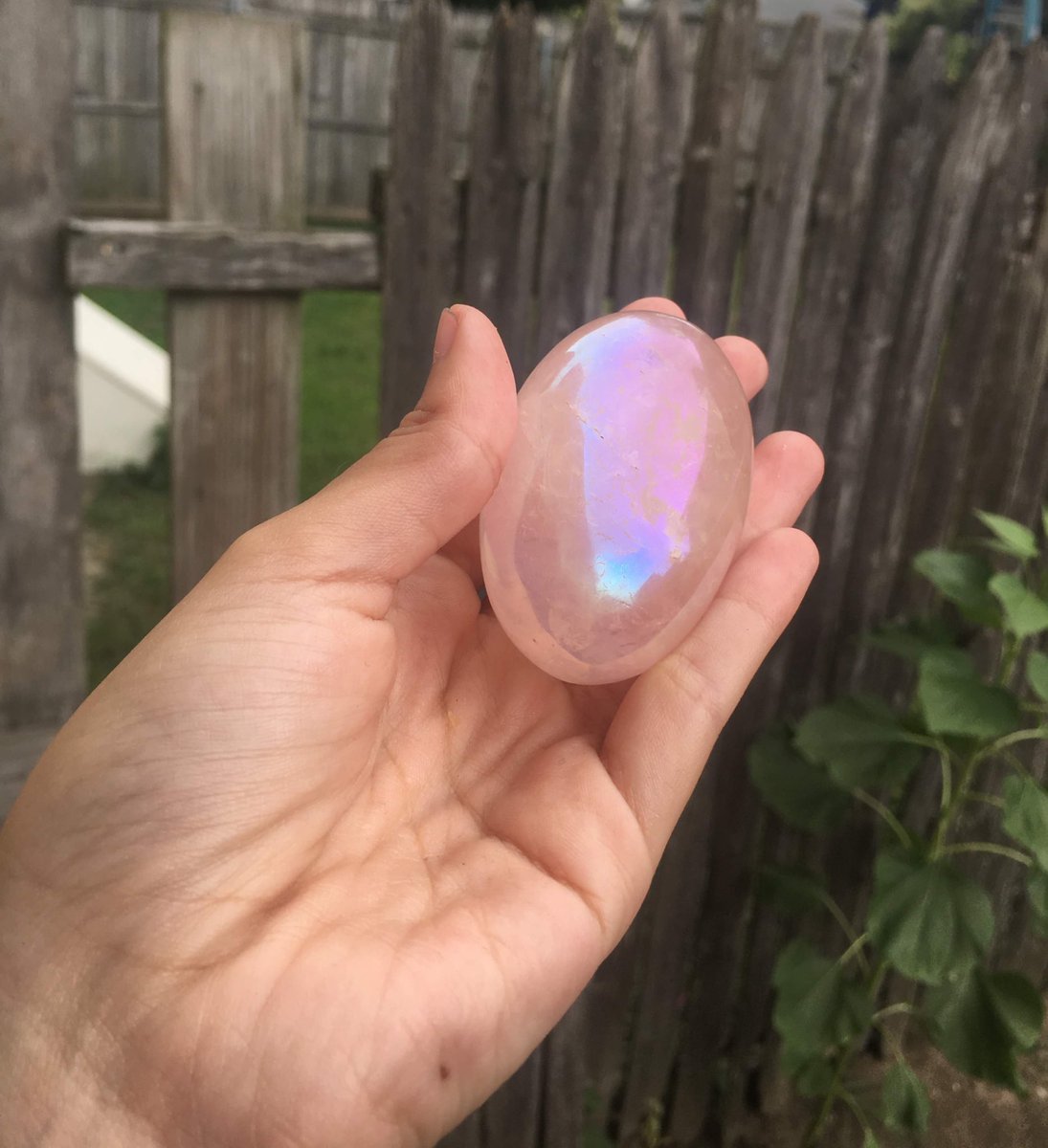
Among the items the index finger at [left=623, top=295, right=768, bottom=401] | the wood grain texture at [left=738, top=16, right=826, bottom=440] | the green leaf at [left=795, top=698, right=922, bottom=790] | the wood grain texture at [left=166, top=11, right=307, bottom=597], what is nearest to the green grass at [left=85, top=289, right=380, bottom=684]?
the wood grain texture at [left=166, top=11, right=307, bottom=597]

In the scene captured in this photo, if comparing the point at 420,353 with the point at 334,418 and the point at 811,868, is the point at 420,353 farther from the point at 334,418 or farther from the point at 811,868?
the point at 334,418

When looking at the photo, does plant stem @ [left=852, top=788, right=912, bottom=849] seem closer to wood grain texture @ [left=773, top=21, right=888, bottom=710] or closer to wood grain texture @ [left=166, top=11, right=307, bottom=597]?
wood grain texture @ [left=773, top=21, right=888, bottom=710]

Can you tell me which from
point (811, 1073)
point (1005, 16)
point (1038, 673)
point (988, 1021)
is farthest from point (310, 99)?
point (988, 1021)

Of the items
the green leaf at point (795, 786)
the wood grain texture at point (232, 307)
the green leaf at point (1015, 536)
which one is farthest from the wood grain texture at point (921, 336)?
the wood grain texture at point (232, 307)

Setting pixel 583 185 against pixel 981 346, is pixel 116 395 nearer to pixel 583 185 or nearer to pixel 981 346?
pixel 583 185

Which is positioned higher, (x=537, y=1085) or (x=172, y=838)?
(x=172, y=838)

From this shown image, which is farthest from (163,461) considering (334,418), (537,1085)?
(537,1085)

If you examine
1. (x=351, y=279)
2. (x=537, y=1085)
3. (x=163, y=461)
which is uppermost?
(x=351, y=279)
